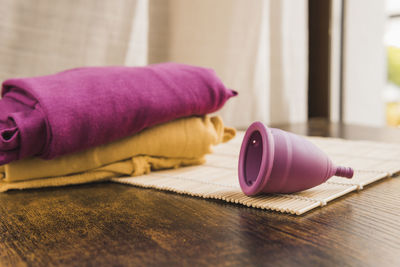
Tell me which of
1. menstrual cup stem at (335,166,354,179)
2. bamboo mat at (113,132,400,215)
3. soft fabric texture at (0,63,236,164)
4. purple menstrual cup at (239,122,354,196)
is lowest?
bamboo mat at (113,132,400,215)

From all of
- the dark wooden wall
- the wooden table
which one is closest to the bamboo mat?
the wooden table

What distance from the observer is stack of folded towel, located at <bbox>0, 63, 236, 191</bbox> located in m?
0.55

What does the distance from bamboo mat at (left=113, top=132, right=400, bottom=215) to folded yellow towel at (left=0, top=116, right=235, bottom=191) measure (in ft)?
0.07

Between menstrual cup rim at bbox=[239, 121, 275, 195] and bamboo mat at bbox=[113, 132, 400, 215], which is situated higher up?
menstrual cup rim at bbox=[239, 121, 275, 195]

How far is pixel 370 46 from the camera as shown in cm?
209

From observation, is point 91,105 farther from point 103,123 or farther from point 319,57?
point 319,57

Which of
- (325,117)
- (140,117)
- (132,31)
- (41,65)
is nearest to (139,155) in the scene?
(140,117)

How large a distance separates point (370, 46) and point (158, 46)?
4.12 ft

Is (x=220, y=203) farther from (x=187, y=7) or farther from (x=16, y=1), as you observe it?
(x=187, y=7)

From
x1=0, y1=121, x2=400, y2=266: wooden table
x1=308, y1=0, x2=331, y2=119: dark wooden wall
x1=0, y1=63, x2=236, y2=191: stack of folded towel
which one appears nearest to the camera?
x1=0, y1=121, x2=400, y2=266: wooden table

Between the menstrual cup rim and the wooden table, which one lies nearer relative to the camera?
the wooden table

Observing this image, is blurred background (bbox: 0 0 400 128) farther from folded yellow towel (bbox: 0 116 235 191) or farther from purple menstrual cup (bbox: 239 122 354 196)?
purple menstrual cup (bbox: 239 122 354 196)

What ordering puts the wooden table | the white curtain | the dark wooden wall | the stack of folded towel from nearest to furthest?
the wooden table < the stack of folded towel < the white curtain < the dark wooden wall

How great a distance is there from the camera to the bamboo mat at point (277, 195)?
19.3 inches
